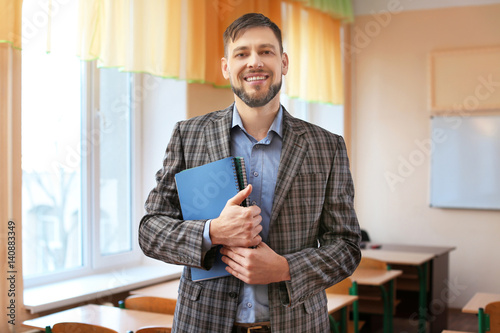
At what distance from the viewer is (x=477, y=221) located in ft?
19.0

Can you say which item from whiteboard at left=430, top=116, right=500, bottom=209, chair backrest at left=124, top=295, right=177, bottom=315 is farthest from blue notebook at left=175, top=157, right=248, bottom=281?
whiteboard at left=430, top=116, right=500, bottom=209

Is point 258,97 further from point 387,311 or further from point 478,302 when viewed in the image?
point 387,311

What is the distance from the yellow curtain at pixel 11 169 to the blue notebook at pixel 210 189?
5.45ft

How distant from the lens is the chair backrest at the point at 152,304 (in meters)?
2.77

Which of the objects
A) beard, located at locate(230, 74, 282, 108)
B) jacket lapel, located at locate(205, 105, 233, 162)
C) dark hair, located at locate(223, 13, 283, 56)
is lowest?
jacket lapel, located at locate(205, 105, 233, 162)

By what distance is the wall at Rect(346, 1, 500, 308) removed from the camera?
19.0 feet

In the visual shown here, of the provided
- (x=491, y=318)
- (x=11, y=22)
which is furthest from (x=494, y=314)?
(x=11, y=22)

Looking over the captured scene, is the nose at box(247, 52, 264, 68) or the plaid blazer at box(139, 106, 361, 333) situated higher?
the nose at box(247, 52, 264, 68)

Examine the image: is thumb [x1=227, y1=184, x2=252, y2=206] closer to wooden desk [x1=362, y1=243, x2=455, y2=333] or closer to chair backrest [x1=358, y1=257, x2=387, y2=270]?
chair backrest [x1=358, y1=257, x2=387, y2=270]

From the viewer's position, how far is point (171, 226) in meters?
1.25

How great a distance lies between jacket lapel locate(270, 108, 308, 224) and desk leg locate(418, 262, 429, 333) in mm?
3282

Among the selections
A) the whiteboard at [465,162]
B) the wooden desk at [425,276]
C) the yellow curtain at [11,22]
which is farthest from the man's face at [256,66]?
the whiteboard at [465,162]

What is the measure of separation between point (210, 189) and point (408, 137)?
5218 millimetres

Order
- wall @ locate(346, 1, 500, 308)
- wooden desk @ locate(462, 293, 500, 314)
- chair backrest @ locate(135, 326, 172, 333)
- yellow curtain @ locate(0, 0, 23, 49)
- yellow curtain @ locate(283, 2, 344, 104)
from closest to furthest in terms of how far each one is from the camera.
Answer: chair backrest @ locate(135, 326, 172, 333)
yellow curtain @ locate(0, 0, 23, 49)
wooden desk @ locate(462, 293, 500, 314)
yellow curtain @ locate(283, 2, 344, 104)
wall @ locate(346, 1, 500, 308)
